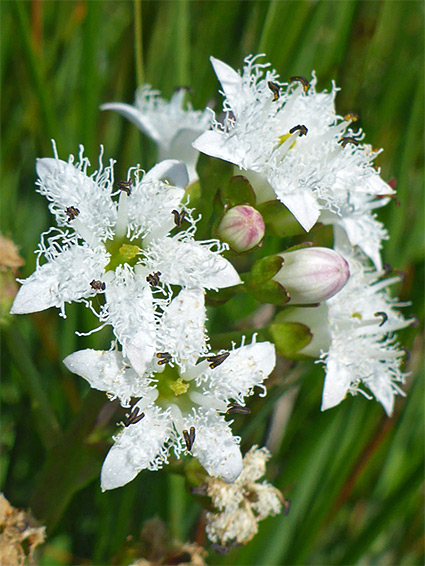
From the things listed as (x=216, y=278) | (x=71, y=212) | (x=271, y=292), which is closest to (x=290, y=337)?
(x=271, y=292)

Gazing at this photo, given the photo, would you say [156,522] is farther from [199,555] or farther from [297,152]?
[297,152]

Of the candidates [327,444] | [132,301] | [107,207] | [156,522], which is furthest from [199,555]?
[107,207]

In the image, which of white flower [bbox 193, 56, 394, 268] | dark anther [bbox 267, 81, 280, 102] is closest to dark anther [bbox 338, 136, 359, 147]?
white flower [bbox 193, 56, 394, 268]

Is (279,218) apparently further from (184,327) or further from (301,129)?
(184,327)

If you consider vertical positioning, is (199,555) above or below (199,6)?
below

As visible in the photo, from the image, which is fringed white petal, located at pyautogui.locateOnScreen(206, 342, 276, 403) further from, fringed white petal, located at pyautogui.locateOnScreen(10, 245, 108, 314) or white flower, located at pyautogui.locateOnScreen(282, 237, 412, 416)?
fringed white petal, located at pyautogui.locateOnScreen(10, 245, 108, 314)

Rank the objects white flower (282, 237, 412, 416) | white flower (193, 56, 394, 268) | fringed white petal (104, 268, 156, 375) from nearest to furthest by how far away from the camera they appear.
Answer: fringed white petal (104, 268, 156, 375)
white flower (193, 56, 394, 268)
white flower (282, 237, 412, 416)

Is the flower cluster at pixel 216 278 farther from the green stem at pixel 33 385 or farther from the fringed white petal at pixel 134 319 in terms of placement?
the green stem at pixel 33 385
